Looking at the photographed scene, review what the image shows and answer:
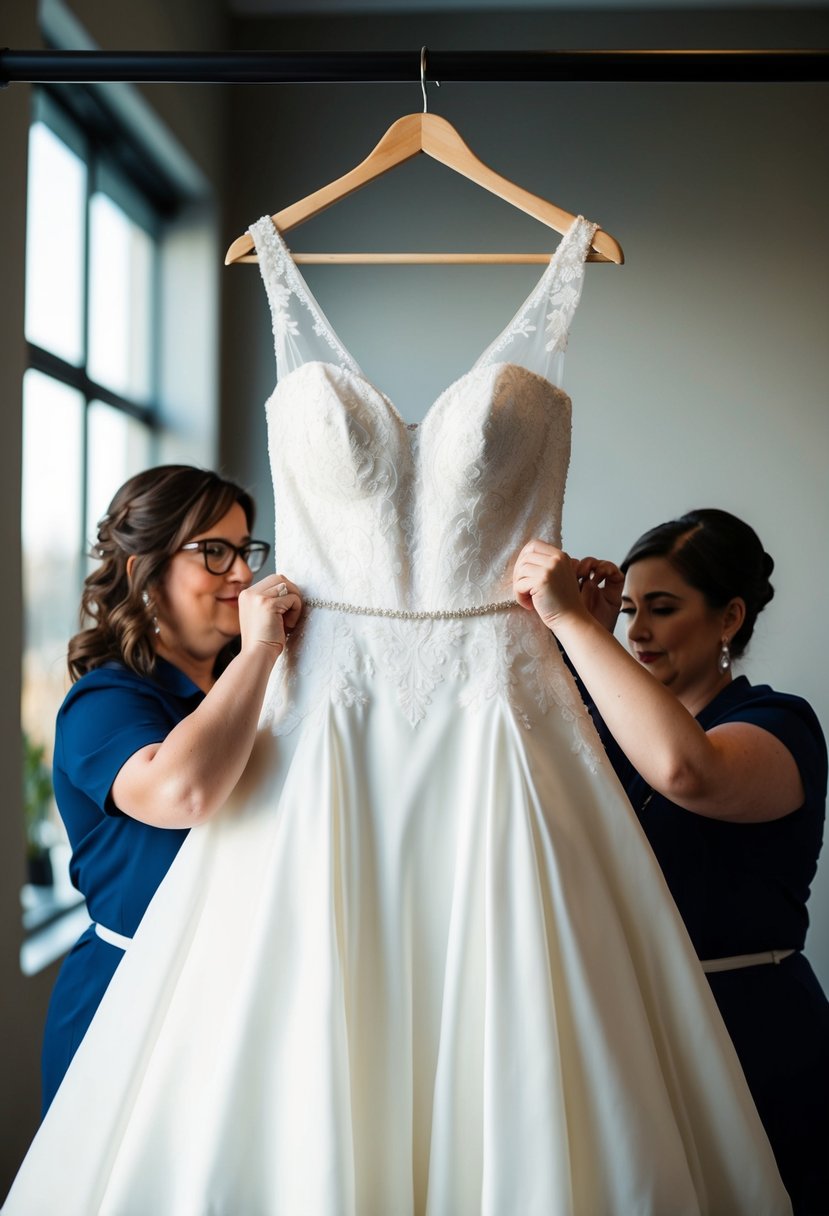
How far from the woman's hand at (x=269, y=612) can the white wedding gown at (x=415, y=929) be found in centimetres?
4

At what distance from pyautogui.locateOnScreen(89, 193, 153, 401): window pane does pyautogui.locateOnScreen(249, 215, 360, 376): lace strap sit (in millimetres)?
2366

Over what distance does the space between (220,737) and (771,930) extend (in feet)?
3.43

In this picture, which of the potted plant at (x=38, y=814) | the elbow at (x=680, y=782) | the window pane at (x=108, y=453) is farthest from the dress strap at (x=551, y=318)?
the window pane at (x=108, y=453)

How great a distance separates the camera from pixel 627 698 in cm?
139

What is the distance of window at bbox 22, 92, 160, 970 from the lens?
3.34m

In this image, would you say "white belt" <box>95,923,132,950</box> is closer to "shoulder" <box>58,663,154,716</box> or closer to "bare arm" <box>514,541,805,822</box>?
"shoulder" <box>58,663,154,716</box>

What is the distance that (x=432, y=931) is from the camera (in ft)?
4.44

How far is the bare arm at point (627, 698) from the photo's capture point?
1.39 metres

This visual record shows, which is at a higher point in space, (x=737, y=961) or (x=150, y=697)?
(x=150, y=697)

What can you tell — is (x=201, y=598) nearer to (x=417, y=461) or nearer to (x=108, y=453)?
(x=417, y=461)

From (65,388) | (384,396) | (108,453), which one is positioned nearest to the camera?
(384,396)

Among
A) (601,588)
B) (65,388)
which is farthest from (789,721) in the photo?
(65,388)

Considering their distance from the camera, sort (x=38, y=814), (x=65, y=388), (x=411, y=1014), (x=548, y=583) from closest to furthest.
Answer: (x=411, y=1014) < (x=548, y=583) < (x=38, y=814) < (x=65, y=388)

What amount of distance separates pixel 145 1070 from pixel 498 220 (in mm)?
3489
